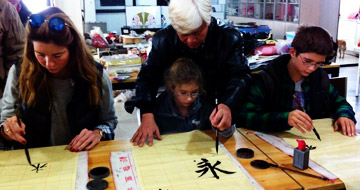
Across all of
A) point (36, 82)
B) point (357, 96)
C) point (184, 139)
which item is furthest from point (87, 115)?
point (357, 96)

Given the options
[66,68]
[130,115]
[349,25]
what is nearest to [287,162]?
[66,68]

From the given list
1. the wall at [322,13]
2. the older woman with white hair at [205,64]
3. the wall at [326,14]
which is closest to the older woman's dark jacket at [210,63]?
the older woman with white hair at [205,64]

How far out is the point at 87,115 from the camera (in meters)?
1.58

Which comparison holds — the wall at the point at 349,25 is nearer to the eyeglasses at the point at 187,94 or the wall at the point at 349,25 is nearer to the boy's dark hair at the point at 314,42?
the boy's dark hair at the point at 314,42

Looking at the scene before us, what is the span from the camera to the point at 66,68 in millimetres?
1548

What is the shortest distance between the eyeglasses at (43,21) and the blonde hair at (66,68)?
0.06ft

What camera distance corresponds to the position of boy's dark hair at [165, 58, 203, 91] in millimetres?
1762

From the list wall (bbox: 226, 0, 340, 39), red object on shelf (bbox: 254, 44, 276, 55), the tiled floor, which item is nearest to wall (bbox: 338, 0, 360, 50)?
the tiled floor

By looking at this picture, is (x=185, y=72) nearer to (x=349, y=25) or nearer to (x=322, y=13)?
(x=322, y=13)

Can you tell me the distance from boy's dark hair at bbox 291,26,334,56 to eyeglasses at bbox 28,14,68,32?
44.8 inches

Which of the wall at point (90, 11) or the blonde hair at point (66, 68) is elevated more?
the wall at point (90, 11)

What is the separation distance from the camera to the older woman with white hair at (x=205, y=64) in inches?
58.7

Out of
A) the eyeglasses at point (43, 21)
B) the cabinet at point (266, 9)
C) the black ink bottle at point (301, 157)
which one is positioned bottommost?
the black ink bottle at point (301, 157)

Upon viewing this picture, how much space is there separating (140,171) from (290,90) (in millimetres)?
952
